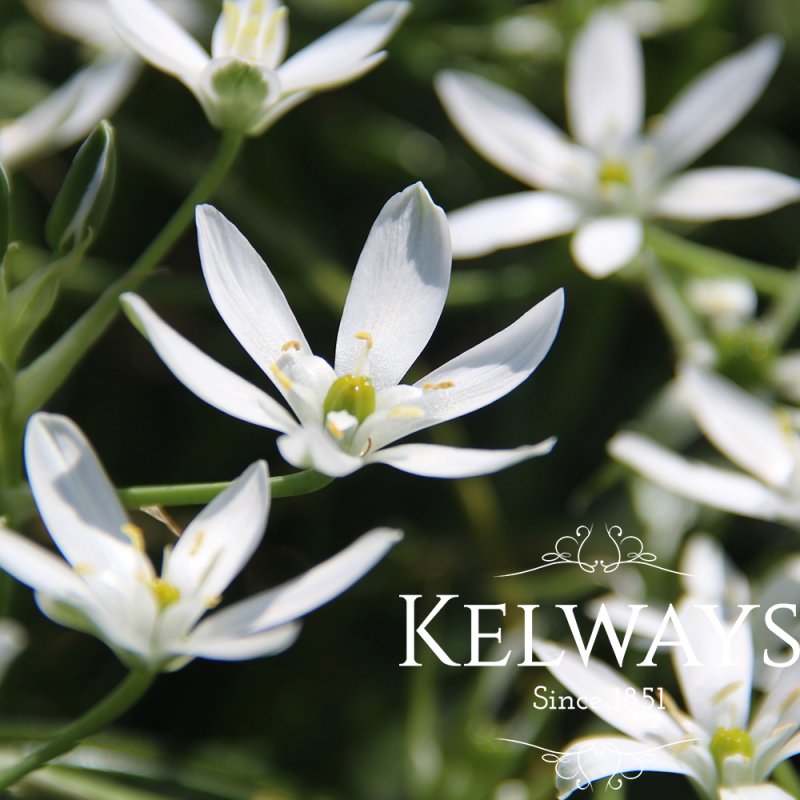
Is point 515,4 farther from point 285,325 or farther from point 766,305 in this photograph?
point 285,325

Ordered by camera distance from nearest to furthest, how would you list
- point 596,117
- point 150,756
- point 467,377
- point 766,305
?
point 467,377, point 150,756, point 596,117, point 766,305

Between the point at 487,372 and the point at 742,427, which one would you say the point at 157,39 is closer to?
the point at 487,372

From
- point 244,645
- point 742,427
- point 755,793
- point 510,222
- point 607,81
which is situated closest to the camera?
point 244,645

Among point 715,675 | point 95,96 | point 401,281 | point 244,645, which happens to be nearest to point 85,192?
point 401,281

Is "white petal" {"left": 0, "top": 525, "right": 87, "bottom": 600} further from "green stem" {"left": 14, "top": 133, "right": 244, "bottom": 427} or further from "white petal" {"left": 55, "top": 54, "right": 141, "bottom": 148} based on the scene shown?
"white petal" {"left": 55, "top": 54, "right": 141, "bottom": 148}

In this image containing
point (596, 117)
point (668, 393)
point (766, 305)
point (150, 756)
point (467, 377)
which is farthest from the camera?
point (766, 305)

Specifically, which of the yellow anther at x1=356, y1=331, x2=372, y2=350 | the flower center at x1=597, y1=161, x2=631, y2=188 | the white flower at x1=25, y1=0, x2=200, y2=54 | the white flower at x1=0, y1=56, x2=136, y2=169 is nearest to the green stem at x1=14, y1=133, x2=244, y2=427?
the yellow anther at x1=356, y1=331, x2=372, y2=350

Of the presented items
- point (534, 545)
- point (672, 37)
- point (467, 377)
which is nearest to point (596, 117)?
point (672, 37)

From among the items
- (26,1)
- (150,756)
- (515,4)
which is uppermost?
(515,4)
